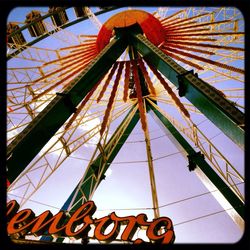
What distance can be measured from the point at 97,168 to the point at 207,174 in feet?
14.2

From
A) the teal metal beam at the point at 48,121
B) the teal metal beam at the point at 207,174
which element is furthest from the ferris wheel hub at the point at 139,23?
the teal metal beam at the point at 207,174

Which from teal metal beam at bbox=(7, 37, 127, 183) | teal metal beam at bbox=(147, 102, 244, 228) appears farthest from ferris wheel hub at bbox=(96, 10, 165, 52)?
teal metal beam at bbox=(147, 102, 244, 228)

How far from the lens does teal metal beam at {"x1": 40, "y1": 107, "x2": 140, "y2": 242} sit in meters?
10.9

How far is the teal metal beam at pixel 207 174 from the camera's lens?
950 cm

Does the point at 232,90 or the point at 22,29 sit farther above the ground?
the point at 22,29

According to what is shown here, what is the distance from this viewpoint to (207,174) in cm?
1061

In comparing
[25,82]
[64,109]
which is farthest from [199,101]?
[25,82]

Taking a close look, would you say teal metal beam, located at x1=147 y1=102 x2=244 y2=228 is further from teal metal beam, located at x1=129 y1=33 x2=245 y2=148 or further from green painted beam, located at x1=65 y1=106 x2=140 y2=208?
teal metal beam, located at x1=129 y1=33 x2=245 y2=148

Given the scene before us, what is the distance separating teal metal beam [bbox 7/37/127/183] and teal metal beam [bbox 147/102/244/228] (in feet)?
15.3
